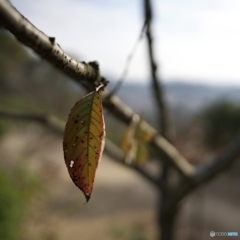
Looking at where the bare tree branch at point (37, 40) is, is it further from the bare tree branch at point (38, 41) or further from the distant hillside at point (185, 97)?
the distant hillside at point (185, 97)

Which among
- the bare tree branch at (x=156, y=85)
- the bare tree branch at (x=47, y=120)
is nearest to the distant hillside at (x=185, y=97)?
the bare tree branch at (x=156, y=85)

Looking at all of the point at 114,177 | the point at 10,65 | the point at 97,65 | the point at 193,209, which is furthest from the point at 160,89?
the point at 10,65

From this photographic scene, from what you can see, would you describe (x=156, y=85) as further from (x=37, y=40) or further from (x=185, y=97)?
(x=185, y=97)

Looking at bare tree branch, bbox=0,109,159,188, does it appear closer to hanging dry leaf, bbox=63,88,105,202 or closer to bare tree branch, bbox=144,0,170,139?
bare tree branch, bbox=144,0,170,139

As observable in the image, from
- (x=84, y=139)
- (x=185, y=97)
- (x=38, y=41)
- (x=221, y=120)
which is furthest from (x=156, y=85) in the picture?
(x=185, y=97)

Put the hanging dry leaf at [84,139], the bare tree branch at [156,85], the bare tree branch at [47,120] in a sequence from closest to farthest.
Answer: the hanging dry leaf at [84,139], the bare tree branch at [156,85], the bare tree branch at [47,120]

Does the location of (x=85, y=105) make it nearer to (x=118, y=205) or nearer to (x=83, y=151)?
(x=83, y=151)

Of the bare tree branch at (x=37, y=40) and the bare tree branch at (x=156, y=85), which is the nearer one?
the bare tree branch at (x=37, y=40)
